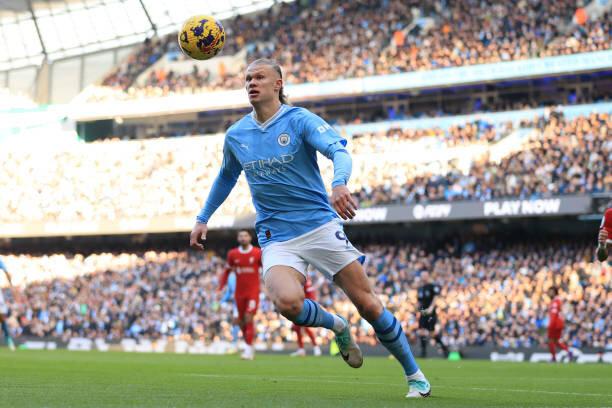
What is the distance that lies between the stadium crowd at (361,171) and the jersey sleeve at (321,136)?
25.5 m

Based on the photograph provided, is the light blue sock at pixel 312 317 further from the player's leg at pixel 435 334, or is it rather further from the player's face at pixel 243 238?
the player's leg at pixel 435 334

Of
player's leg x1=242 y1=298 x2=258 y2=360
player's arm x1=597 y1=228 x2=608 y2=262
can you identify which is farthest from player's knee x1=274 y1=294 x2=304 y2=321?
player's leg x1=242 y1=298 x2=258 y2=360

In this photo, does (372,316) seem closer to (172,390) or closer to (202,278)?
(172,390)

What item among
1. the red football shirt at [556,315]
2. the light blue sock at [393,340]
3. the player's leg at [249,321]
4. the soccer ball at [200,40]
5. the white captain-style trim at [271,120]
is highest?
the soccer ball at [200,40]

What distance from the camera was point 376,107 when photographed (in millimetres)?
44156

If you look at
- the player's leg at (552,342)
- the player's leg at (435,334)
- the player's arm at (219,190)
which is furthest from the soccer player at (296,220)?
the player's leg at (552,342)

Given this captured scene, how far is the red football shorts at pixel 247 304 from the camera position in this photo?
69.8 ft

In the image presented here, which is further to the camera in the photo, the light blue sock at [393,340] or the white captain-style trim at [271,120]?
the white captain-style trim at [271,120]

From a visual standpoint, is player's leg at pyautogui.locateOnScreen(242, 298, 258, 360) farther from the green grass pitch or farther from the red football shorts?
the green grass pitch

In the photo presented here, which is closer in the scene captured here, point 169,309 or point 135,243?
point 169,309

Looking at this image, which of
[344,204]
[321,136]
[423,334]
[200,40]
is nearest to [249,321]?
[423,334]

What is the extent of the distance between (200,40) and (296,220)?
3311 mm

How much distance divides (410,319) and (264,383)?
21.2 m

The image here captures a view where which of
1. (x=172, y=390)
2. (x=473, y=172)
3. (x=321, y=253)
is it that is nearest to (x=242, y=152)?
(x=321, y=253)
